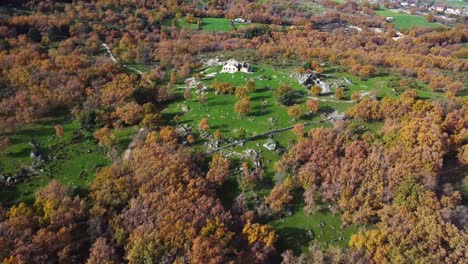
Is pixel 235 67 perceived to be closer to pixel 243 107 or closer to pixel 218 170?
pixel 243 107

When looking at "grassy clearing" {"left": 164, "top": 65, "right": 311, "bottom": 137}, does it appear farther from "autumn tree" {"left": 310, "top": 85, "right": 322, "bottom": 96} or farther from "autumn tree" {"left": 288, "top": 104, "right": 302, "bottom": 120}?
"autumn tree" {"left": 310, "top": 85, "right": 322, "bottom": 96}

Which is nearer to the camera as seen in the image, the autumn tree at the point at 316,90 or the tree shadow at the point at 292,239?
the tree shadow at the point at 292,239

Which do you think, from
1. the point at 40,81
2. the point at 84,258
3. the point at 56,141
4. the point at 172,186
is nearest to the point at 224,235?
the point at 172,186

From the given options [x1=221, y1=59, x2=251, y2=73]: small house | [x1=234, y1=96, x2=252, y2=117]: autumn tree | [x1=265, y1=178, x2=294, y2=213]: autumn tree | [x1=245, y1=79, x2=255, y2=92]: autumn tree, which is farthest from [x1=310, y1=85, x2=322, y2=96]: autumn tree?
[x1=265, y1=178, x2=294, y2=213]: autumn tree

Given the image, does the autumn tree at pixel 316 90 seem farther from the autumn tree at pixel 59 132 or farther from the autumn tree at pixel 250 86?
the autumn tree at pixel 59 132

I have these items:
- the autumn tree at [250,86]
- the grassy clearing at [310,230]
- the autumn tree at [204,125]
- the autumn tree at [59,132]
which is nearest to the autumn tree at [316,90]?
the autumn tree at [250,86]

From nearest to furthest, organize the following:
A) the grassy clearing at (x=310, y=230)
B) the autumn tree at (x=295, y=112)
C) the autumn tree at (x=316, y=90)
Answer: the grassy clearing at (x=310, y=230) < the autumn tree at (x=295, y=112) < the autumn tree at (x=316, y=90)

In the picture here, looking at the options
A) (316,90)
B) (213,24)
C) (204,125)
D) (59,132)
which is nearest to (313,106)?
(316,90)

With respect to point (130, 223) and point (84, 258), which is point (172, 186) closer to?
point (130, 223)
